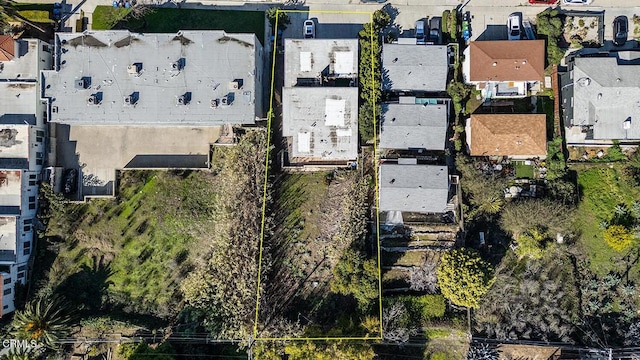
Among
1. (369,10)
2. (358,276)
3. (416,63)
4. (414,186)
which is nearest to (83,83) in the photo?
(369,10)

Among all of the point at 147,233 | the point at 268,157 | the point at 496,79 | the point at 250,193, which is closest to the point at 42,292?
the point at 147,233

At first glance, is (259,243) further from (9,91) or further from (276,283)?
(9,91)

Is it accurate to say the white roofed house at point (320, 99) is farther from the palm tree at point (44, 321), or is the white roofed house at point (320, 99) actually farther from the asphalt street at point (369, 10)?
the palm tree at point (44, 321)

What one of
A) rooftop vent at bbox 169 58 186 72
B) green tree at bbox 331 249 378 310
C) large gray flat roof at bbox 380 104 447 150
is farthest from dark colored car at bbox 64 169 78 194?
large gray flat roof at bbox 380 104 447 150

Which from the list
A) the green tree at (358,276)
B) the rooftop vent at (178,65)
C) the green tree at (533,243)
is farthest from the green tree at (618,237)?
the rooftop vent at (178,65)

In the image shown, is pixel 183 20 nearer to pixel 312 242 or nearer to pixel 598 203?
pixel 312 242
